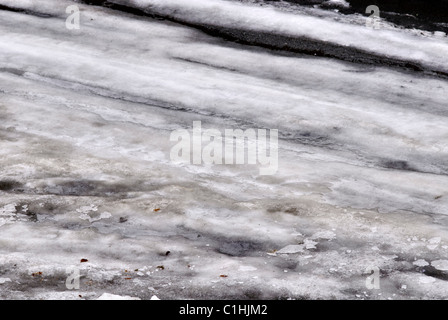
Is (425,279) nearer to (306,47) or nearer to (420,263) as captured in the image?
(420,263)

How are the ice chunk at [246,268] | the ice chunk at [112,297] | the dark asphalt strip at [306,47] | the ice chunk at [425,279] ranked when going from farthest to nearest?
the dark asphalt strip at [306,47]
the ice chunk at [246,268]
the ice chunk at [425,279]
the ice chunk at [112,297]

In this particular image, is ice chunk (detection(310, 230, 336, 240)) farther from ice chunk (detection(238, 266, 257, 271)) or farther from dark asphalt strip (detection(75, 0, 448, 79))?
dark asphalt strip (detection(75, 0, 448, 79))

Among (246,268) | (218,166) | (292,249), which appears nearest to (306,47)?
(218,166)

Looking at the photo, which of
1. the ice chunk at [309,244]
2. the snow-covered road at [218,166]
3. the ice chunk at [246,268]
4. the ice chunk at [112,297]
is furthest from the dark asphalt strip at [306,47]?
the ice chunk at [112,297]

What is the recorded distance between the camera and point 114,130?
5.57 metres

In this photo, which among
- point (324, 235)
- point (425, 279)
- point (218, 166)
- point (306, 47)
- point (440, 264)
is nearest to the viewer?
point (425, 279)

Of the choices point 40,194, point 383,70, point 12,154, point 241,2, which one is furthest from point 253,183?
point 241,2

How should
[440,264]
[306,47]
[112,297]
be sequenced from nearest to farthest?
[112,297] → [440,264] → [306,47]

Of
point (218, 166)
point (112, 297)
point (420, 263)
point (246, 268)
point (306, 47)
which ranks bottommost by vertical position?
point (112, 297)

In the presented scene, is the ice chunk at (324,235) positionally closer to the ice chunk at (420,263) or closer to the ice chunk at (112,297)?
the ice chunk at (420,263)

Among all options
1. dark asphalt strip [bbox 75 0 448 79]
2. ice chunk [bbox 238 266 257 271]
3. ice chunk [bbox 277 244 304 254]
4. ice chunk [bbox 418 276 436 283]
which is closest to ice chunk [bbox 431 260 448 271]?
ice chunk [bbox 418 276 436 283]

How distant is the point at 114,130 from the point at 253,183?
1412 millimetres

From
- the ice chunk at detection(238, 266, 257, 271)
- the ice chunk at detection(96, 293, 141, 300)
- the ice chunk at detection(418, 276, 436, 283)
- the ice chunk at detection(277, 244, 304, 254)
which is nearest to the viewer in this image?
the ice chunk at detection(96, 293, 141, 300)
